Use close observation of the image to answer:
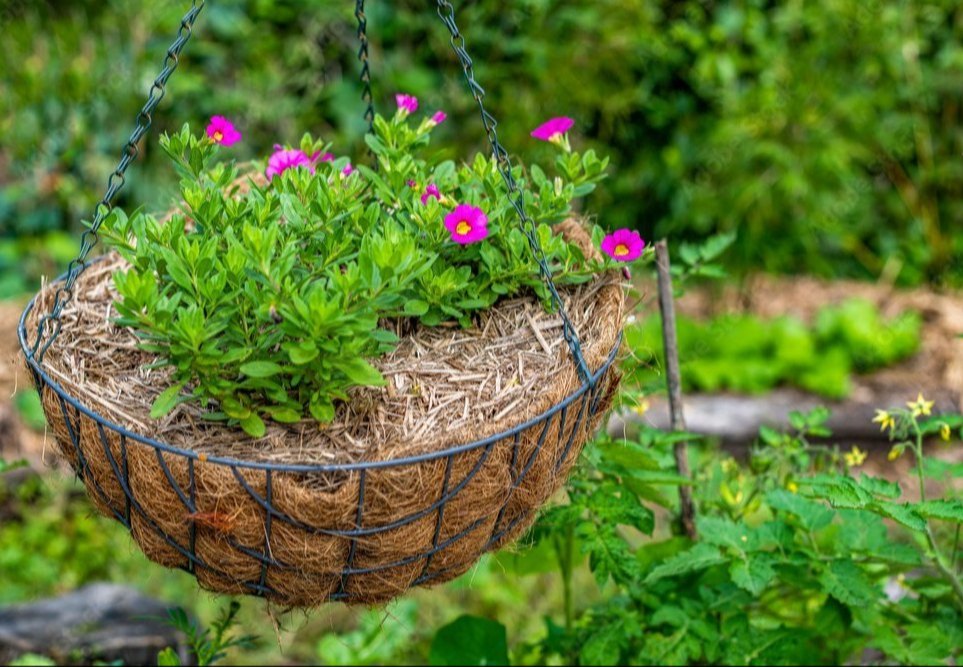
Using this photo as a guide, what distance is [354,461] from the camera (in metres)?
1.49

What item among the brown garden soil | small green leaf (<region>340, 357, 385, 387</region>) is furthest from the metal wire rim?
the brown garden soil

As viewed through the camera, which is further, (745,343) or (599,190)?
(599,190)

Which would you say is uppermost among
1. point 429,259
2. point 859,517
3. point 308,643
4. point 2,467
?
point 429,259

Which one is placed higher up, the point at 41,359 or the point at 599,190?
the point at 599,190

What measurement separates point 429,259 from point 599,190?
10.8ft

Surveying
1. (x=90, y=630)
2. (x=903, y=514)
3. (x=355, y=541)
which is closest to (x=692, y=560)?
(x=903, y=514)

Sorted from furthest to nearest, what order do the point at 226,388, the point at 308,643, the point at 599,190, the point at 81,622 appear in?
Answer: the point at 599,190 → the point at 308,643 → the point at 81,622 → the point at 226,388

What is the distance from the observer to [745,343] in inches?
169

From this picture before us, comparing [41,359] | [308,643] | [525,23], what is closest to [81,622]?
[308,643]

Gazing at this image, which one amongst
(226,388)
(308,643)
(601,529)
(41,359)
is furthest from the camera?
(308,643)

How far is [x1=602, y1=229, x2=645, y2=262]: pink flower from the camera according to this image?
169 cm

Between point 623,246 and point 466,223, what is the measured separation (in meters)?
0.24

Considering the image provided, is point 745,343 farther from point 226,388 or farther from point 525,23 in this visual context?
point 226,388

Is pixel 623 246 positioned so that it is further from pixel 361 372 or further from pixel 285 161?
pixel 285 161
